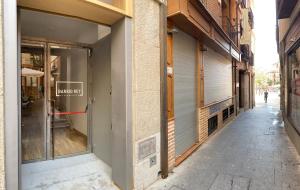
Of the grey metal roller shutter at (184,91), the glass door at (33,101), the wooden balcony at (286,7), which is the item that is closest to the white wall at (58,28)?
the glass door at (33,101)

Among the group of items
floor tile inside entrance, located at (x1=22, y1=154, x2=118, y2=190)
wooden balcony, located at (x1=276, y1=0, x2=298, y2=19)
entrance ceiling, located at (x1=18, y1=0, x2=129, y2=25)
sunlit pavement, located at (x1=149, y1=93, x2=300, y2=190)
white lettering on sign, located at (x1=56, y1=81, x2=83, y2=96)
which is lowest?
sunlit pavement, located at (x1=149, y1=93, x2=300, y2=190)

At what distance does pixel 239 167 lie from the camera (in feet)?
19.1

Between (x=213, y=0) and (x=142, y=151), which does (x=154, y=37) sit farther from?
(x=213, y=0)

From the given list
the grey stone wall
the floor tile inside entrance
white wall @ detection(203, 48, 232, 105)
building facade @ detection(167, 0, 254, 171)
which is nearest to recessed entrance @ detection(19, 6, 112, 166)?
the floor tile inside entrance

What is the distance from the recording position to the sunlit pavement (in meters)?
4.79

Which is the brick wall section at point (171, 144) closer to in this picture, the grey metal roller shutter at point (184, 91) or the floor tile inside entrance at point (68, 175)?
the grey metal roller shutter at point (184, 91)

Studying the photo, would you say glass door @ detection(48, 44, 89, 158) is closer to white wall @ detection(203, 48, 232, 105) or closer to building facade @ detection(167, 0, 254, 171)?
building facade @ detection(167, 0, 254, 171)

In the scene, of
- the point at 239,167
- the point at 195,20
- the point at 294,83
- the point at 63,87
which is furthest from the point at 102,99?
the point at 294,83

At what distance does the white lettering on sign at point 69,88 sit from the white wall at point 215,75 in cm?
477

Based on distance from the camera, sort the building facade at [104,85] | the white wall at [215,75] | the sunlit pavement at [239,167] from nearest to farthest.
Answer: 1. the building facade at [104,85]
2. the sunlit pavement at [239,167]
3. the white wall at [215,75]

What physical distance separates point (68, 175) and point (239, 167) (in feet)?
12.5

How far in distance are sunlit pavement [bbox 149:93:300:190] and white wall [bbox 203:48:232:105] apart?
191cm

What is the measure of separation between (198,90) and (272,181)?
369 centimetres

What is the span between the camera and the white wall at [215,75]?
30.5ft
